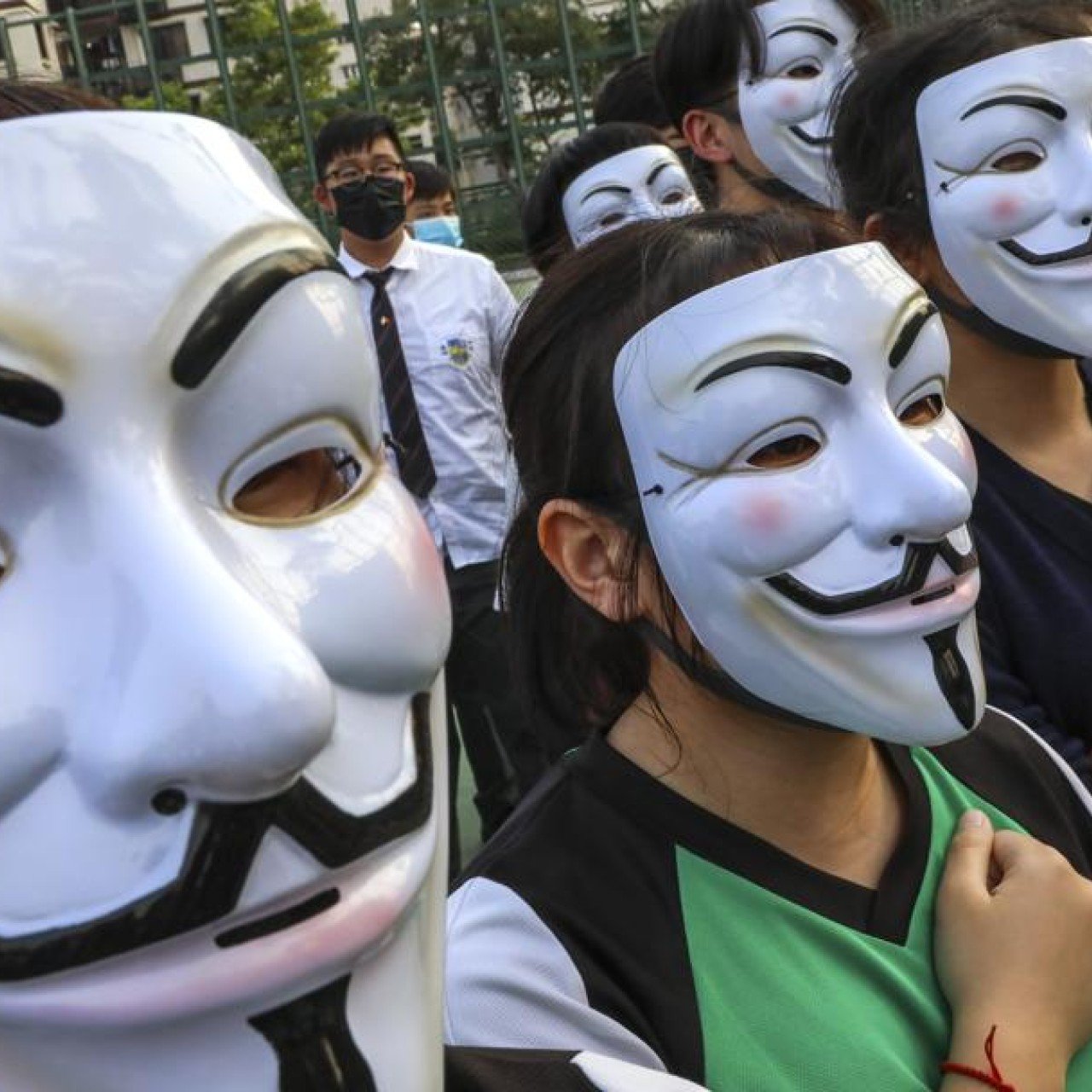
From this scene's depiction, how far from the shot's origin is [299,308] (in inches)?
30.0

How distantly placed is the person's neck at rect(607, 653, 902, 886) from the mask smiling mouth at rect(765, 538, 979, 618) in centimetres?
12

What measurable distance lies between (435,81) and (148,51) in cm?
119

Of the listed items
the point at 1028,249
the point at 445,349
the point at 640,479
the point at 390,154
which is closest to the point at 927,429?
the point at 640,479

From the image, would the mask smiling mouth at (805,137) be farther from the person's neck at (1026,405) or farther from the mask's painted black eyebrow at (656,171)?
the person's neck at (1026,405)

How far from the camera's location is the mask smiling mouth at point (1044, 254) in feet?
6.14

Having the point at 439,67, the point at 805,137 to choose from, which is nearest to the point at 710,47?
the point at 805,137

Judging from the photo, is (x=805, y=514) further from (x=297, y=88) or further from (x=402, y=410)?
(x=297, y=88)

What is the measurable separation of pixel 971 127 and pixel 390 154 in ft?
7.49

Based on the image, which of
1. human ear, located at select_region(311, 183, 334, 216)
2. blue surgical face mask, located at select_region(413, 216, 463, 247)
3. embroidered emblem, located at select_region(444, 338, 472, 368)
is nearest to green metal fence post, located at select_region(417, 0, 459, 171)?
blue surgical face mask, located at select_region(413, 216, 463, 247)

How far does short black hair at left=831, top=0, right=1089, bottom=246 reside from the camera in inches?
75.8

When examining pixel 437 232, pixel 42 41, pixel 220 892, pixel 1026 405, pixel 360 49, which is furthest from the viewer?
pixel 42 41

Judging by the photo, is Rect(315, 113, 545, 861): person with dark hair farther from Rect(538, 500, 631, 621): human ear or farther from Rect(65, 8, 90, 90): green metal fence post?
Rect(65, 8, 90, 90): green metal fence post

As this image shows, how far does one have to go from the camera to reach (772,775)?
1341 millimetres

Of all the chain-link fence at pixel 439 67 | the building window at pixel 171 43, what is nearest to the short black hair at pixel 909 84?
the chain-link fence at pixel 439 67
